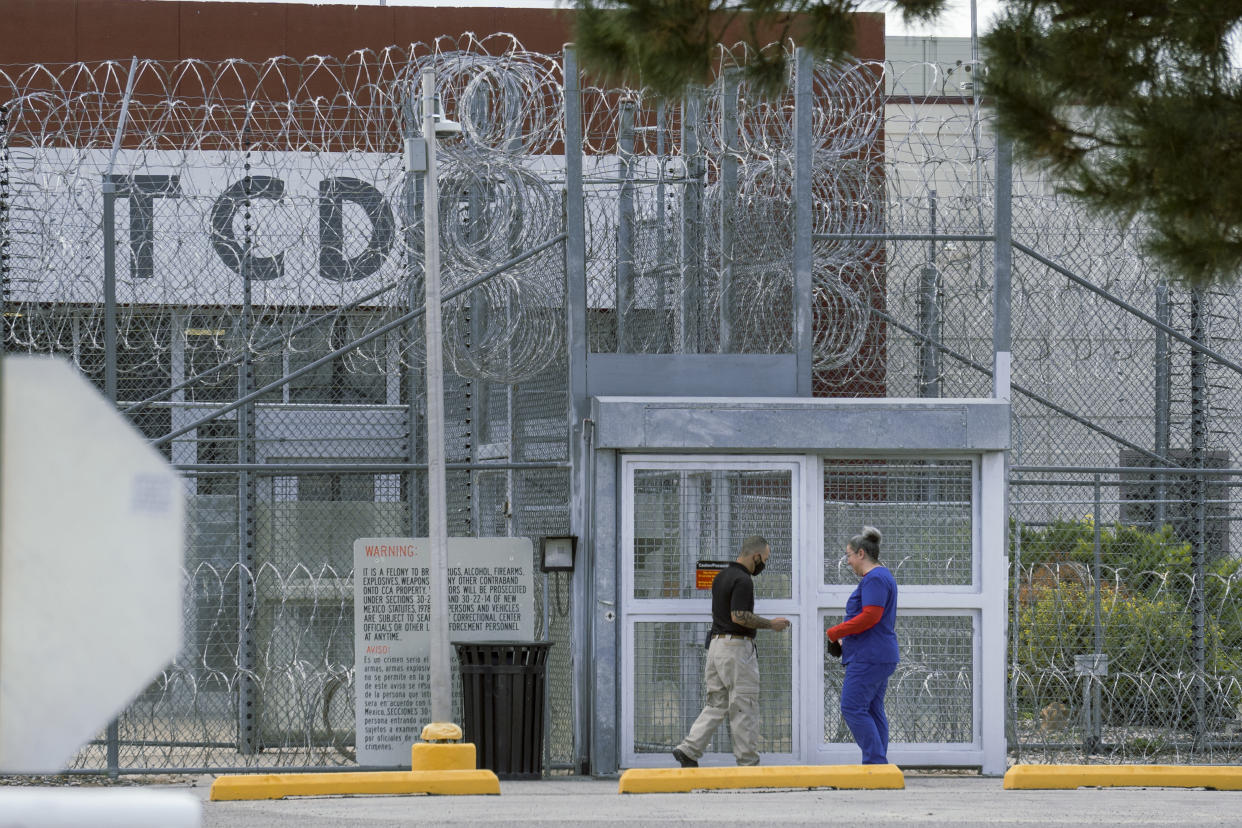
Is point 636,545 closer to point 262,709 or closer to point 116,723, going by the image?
point 262,709

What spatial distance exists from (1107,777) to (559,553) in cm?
335

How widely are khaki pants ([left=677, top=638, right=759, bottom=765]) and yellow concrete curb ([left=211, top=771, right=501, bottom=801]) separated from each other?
1305 millimetres

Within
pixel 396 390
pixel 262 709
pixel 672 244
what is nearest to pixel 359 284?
pixel 396 390

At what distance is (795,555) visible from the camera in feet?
32.0

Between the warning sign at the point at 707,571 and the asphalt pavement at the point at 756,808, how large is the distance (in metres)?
1.31

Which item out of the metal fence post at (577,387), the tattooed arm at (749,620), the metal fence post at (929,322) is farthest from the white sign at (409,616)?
the metal fence post at (929,322)

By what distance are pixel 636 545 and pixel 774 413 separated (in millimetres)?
1136

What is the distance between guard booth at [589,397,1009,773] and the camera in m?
9.65

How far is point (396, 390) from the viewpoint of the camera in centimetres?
1538

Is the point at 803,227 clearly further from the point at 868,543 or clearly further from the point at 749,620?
the point at 749,620

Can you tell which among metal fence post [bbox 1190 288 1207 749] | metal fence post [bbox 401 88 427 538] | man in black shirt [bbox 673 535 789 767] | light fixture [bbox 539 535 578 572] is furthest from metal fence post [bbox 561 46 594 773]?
metal fence post [bbox 1190 288 1207 749]

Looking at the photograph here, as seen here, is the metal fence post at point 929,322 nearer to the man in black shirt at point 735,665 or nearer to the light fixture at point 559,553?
the man in black shirt at point 735,665

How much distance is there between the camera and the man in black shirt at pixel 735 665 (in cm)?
929

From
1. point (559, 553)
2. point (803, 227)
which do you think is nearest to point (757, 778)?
point (559, 553)
